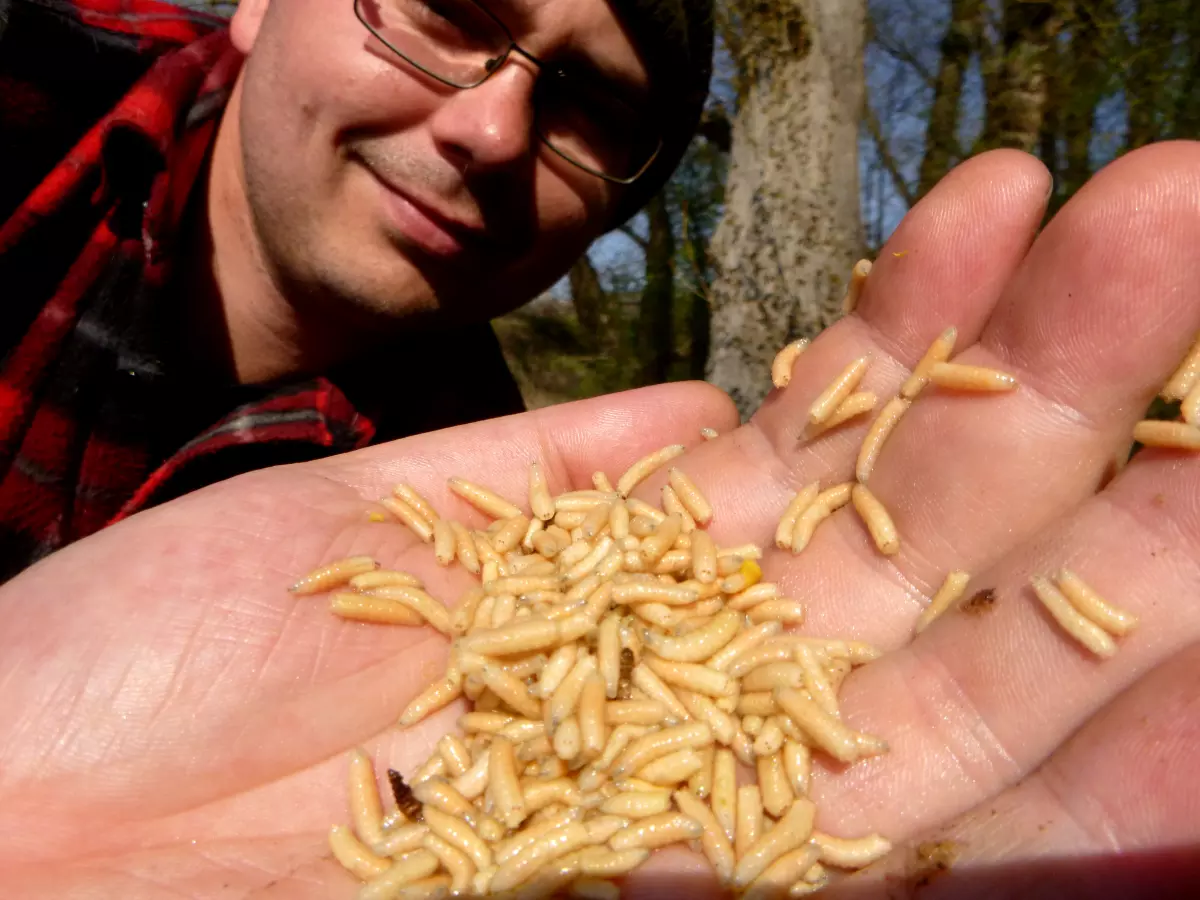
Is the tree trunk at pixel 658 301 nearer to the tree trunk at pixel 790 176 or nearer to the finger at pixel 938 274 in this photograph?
the tree trunk at pixel 790 176

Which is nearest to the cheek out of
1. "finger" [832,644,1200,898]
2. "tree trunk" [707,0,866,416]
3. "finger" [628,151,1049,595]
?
"finger" [628,151,1049,595]

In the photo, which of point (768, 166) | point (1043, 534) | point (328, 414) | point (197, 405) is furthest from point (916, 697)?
point (768, 166)

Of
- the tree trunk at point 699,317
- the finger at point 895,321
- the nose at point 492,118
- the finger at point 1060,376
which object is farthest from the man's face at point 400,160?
the tree trunk at point 699,317

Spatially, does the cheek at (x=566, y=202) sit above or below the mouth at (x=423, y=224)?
above

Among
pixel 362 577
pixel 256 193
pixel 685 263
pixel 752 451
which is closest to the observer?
pixel 362 577

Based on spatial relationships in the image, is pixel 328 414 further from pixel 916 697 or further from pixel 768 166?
pixel 768 166

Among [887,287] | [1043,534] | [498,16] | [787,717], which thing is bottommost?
[787,717]

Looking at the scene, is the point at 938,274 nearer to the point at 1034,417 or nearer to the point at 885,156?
the point at 1034,417

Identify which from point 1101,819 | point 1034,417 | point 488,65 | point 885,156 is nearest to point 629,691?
point 1101,819
